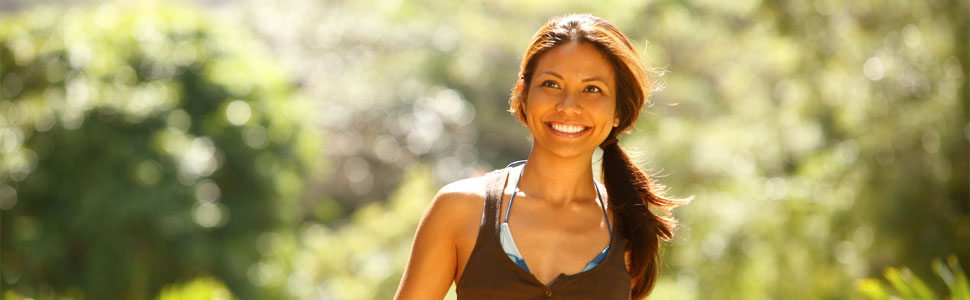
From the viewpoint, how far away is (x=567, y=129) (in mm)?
1855

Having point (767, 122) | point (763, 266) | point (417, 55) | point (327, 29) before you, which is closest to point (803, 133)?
point (767, 122)

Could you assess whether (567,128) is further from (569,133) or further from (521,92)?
(521,92)

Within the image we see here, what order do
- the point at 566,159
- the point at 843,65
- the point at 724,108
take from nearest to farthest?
1. the point at 566,159
2. the point at 843,65
3. the point at 724,108

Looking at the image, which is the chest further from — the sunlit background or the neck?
the sunlit background

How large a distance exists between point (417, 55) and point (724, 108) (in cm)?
636

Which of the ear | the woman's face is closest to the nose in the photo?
the woman's face

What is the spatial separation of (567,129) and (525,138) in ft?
12.3

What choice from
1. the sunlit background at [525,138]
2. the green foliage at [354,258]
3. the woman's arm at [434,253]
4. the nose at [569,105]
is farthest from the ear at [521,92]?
the green foliage at [354,258]

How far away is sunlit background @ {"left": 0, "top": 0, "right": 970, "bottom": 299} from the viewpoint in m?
6.79

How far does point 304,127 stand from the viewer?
37.0 feet

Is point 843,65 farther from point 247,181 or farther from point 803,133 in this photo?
point 247,181

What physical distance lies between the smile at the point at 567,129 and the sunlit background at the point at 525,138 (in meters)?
2.37

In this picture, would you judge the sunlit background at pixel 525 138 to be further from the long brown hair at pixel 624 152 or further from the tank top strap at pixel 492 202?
the tank top strap at pixel 492 202

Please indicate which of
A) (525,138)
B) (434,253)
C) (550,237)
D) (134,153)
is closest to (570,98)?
(550,237)
